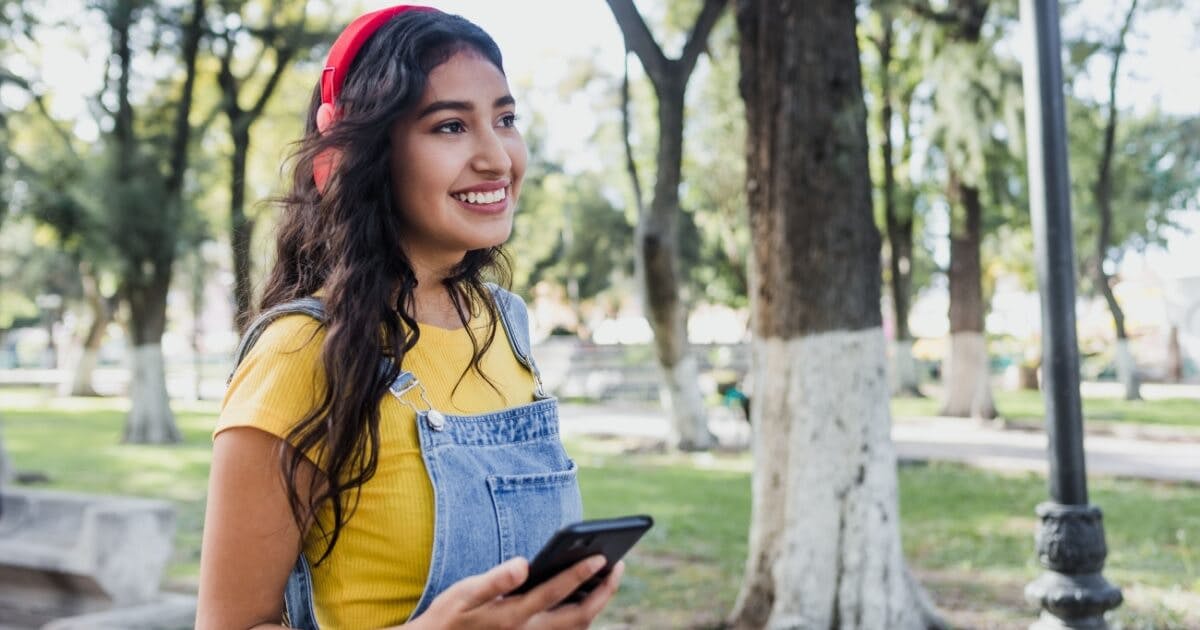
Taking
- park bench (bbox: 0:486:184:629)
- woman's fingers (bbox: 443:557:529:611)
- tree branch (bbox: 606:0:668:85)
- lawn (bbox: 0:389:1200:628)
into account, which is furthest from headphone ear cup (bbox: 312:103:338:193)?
tree branch (bbox: 606:0:668:85)

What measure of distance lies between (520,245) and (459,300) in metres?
36.9

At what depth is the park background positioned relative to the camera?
8.85 m

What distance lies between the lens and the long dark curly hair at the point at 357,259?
5.07ft

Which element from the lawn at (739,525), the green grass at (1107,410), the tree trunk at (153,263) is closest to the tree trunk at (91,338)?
the tree trunk at (153,263)

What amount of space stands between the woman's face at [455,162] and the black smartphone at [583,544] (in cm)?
56

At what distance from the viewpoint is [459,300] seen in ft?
6.46

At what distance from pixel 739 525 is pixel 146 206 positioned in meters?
11.8

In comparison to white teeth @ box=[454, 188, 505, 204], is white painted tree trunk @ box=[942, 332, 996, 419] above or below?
below

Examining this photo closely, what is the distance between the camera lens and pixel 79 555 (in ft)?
20.3

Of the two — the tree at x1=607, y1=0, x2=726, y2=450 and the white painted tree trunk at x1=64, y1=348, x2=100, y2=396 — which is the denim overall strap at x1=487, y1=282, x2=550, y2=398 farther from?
the white painted tree trunk at x1=64, y1=348, x2=100, y2=396

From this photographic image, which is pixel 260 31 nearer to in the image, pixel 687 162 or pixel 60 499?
pixel 687 162

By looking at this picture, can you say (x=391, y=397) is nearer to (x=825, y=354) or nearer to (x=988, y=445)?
(x=825, y=354)

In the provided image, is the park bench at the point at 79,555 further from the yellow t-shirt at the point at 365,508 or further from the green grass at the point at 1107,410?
the green grass at the point at 1107,410

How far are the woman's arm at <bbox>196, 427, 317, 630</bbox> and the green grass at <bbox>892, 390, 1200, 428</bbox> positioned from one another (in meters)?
18.6
